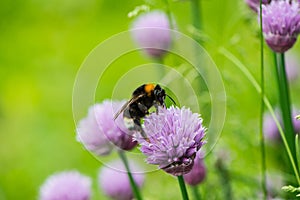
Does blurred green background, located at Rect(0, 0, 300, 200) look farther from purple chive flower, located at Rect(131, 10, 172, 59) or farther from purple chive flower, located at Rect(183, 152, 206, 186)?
purple chive flower, located at Rect(183, 152, 206, 186)

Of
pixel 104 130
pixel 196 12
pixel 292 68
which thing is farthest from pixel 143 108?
pixel 292 68

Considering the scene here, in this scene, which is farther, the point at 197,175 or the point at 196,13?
the point at 196,13

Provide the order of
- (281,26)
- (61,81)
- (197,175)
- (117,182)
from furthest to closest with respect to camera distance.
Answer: (61,81) < (117,182) < (197,175) < (281,26)

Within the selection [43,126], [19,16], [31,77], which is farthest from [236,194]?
[19,16]

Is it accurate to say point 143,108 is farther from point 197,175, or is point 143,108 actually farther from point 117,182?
point 117,182

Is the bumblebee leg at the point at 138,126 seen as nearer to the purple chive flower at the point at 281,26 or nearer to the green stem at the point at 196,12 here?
the purple chive flower at the point at 281,26

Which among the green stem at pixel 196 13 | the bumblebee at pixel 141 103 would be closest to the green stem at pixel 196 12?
the green stem at pixel 196 13

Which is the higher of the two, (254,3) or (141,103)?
(254,3)
